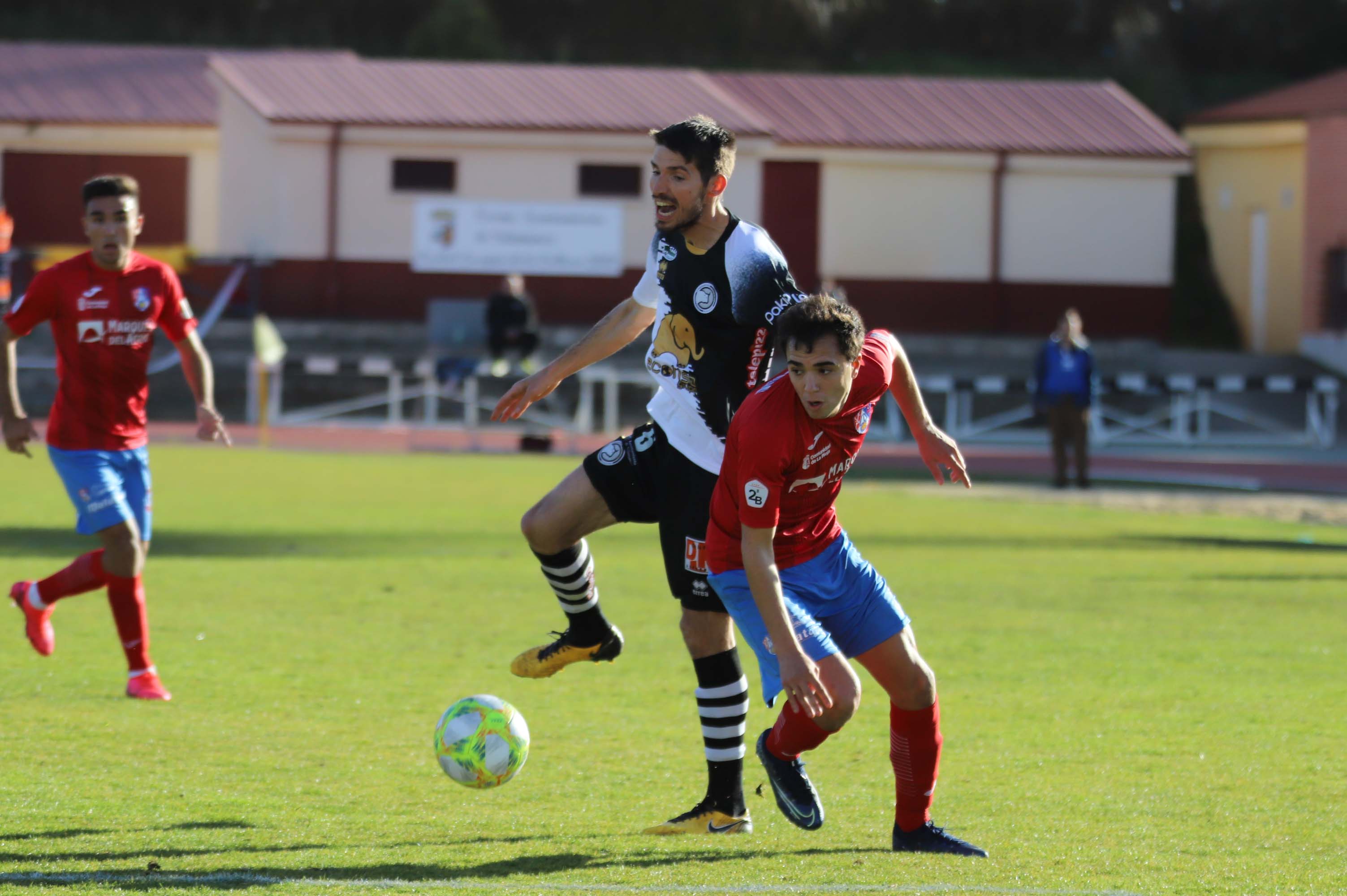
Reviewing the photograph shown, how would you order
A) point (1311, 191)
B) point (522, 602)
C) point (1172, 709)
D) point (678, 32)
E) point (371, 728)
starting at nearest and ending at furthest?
point (371, 728) → point (1172, 709) → point (522, 602) → point (1311, 191) → point (678, 32)

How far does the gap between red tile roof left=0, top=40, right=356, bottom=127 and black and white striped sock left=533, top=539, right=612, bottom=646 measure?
28962mm

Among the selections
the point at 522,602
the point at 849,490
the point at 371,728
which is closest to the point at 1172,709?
the point at 371,728

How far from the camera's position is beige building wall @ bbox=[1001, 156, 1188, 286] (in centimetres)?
3225

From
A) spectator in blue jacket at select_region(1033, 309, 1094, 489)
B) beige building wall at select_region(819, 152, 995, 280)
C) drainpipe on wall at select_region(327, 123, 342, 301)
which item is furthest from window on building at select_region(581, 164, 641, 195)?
spectator in blue jacket at select_region(1033, 309, 1094, 489)

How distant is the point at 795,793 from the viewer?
5.23m

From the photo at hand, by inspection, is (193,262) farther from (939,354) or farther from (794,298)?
(794,298)

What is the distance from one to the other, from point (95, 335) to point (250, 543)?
20.9ft

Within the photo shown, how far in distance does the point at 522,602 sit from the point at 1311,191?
27.1 meters

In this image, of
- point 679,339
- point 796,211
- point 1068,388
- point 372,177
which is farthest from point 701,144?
point 796,211

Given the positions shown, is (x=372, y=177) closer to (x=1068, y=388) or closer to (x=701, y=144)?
(x=1068, y=388)

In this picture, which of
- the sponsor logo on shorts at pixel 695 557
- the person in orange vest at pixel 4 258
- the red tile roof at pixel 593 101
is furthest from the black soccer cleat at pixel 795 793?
the red tile roof at pixel 593 101

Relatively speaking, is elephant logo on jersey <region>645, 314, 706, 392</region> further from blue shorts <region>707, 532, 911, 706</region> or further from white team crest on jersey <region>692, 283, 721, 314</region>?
blue shorts <region>707, 532, 911, 706</region>

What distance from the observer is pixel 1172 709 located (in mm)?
7789

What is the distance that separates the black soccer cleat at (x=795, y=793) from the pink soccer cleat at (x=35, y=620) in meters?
4.00
